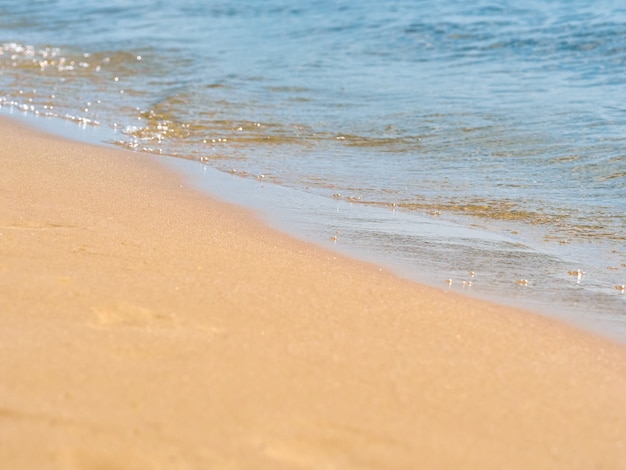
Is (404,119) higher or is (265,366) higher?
(404,119)

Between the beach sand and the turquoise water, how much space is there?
1.66 feet

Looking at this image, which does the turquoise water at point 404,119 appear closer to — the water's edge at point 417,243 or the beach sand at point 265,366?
the water's edge at point 417,243

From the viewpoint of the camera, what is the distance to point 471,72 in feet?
29.8

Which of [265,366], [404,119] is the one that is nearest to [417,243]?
[265,366]

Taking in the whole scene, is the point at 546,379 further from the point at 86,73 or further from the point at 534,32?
the point at 534,32

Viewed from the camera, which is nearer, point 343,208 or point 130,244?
point 130,244

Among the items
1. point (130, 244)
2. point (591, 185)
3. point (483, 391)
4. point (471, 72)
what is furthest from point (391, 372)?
point (471, 72)

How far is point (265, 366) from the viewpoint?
240 cm

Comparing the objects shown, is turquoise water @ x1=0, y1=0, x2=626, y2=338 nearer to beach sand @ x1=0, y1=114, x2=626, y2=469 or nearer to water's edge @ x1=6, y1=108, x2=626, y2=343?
water's edge @ x1=6, y1=108, x2=626, y2=343

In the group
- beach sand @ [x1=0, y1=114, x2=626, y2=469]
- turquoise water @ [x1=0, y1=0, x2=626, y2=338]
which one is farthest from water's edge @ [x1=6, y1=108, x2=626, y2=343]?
beach sand @ [x1=0, y1=114, x2=626, y2=469]

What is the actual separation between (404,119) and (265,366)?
475 cm

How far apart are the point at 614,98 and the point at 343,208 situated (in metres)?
3.84

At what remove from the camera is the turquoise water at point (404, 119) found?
3986 mm

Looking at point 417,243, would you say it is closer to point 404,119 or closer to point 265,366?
point 265,366
